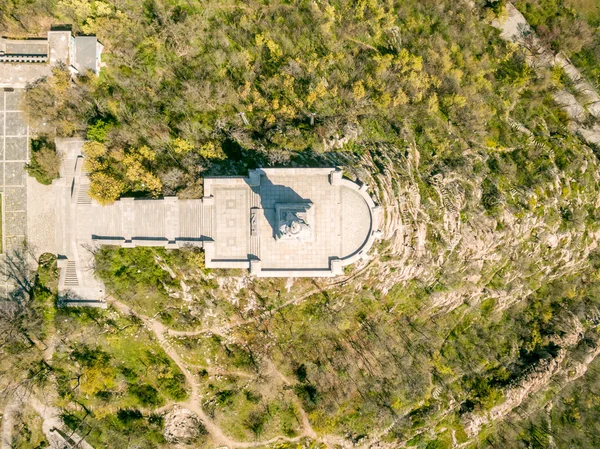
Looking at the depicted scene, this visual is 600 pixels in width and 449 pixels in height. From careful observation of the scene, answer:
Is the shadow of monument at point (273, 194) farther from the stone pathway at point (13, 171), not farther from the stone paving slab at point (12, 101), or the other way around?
the stone paving slab at point (12, 101)

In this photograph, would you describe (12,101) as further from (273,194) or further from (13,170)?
(273,194)

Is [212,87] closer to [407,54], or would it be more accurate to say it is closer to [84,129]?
[84,129]

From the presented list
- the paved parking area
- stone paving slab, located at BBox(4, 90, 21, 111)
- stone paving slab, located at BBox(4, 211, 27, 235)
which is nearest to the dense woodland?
stone paving slab, located at BBox(4, 90, 21, 111)

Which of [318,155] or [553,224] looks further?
[553,224]

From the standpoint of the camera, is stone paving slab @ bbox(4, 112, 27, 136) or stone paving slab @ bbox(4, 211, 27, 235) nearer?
stone paving slab @ bbox(4, 211, 27, 235)

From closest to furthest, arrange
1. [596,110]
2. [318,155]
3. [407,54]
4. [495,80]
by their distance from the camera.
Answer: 1. [318,155]
2. [407,54]
3. [495,80]
4. [596,110]

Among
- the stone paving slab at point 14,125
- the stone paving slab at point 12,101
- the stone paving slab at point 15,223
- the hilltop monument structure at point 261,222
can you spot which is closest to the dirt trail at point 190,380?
the hilltop monument structure at point 261,222

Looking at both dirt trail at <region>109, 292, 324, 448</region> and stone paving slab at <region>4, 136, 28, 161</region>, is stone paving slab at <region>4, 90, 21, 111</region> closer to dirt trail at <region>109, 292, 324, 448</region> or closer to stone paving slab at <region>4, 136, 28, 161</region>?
stone paving slab at <region>4, 136, 28, 161</region>

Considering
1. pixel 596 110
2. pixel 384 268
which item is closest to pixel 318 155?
pixel 384 268
